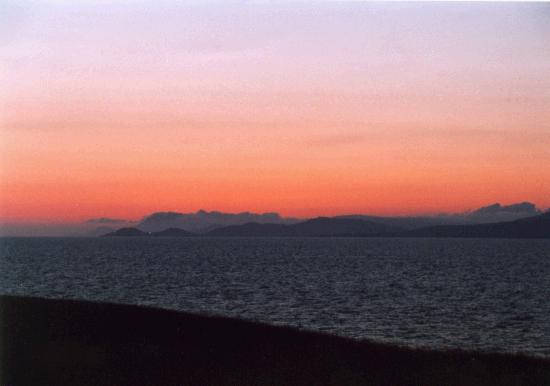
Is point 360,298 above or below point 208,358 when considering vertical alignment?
below

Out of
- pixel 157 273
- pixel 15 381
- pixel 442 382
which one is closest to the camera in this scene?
pixel 15 381

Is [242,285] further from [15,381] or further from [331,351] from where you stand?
[15,381]

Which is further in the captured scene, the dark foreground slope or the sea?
the sea

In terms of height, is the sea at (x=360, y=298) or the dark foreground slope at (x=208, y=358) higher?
the dark foreground slope at (x=208, y=358)

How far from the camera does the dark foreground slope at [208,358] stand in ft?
53.8

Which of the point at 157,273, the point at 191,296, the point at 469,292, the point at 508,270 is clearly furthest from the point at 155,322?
the point at 508,270

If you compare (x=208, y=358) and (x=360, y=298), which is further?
(x=360, y=298)

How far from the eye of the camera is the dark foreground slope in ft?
53.8

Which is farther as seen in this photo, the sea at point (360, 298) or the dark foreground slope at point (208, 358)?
the sea at point (360, 298)

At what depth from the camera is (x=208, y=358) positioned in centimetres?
1886

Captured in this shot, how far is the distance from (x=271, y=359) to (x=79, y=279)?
5531 cm

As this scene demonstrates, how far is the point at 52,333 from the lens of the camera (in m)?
21.4

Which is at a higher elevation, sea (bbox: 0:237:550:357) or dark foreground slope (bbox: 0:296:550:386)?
dark foreground slope (bbox: 0:296:550:386)

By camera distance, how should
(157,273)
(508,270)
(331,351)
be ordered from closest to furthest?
(331,351)
(157,273)
(508,270)
